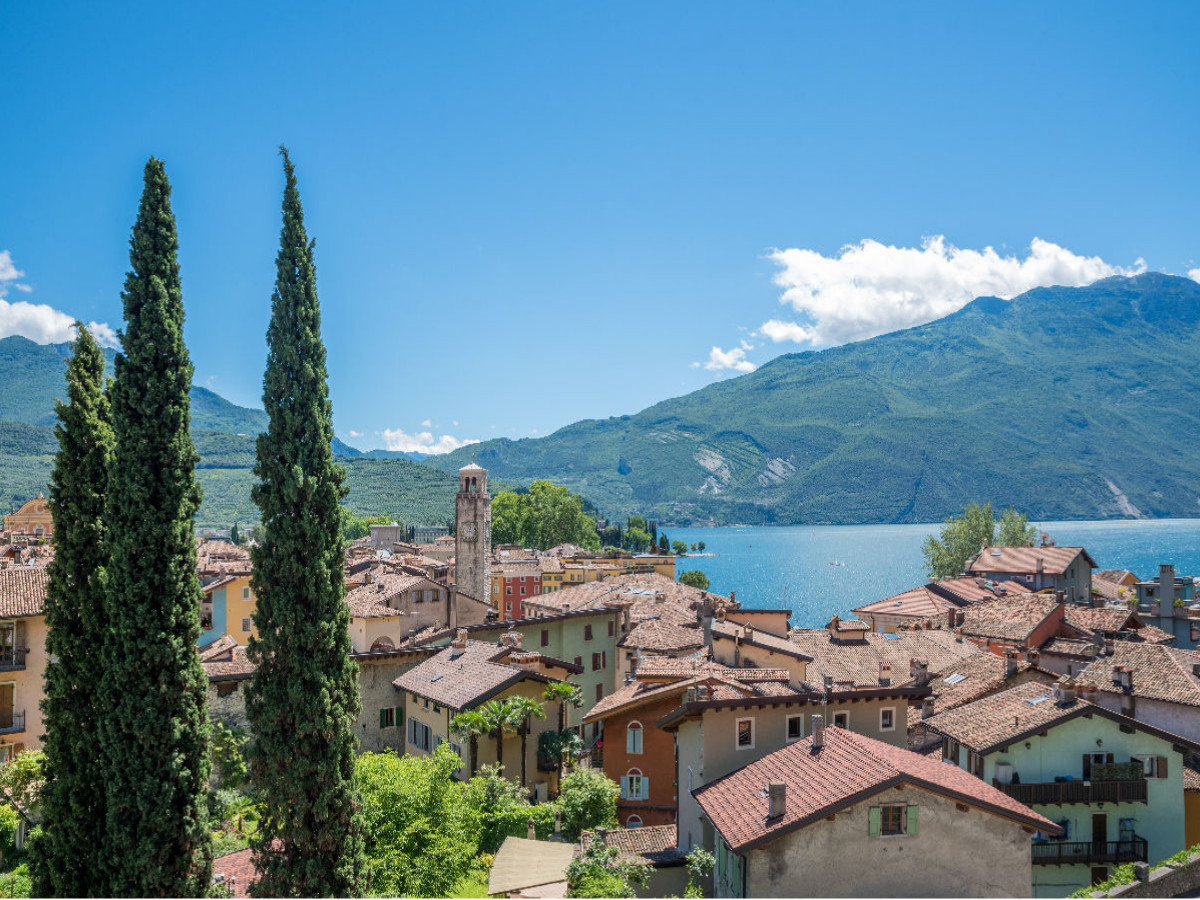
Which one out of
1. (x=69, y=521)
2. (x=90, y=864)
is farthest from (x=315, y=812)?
(x=69, y=521)

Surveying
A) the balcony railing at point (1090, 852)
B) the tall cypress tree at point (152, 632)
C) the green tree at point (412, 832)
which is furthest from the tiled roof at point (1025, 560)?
the tall cypress tree at point (152, 632)

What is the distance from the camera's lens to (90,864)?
49.5ft

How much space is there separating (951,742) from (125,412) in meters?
28.1

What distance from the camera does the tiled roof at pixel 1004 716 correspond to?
28.5 meters

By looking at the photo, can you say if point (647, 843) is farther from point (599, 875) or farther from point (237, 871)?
point (237, 871)

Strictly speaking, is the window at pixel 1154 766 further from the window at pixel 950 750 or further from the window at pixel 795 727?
the window at pixel 795 727

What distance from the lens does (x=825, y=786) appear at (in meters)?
19.3

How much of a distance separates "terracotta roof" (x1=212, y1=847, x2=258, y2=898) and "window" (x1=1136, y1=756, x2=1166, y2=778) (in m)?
26.8

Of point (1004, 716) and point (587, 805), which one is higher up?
point (1004, 716)

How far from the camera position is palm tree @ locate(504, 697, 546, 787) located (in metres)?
32.6

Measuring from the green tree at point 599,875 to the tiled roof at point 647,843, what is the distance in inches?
77.7

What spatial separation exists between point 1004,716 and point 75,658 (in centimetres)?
2820

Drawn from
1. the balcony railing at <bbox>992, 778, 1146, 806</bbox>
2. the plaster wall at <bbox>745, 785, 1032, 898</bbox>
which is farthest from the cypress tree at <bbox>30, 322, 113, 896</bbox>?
the balcony railing at <bbox>992, 778, 1146, 806</bbox>

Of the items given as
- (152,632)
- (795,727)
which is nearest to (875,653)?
(795,727)
